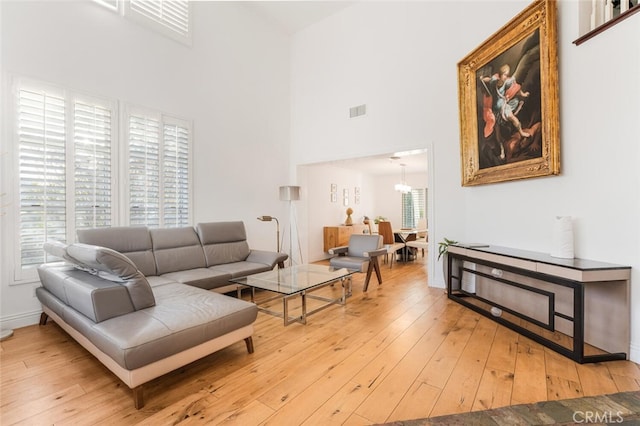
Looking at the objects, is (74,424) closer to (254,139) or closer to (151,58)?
(151,58)

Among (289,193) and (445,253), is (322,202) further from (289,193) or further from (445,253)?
(445,253)

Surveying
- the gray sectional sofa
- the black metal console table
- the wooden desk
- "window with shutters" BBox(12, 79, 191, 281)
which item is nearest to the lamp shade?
"window with shutters" BBox(12, 79, 191, 281)

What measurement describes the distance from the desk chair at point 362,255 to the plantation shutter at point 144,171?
267 centimetres

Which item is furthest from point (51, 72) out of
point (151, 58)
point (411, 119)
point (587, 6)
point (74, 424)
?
point (587, 6)

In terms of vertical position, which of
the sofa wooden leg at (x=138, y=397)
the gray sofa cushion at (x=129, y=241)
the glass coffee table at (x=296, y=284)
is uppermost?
the gray sofa cushion at (x=129, y=241)

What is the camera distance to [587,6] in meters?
2.52

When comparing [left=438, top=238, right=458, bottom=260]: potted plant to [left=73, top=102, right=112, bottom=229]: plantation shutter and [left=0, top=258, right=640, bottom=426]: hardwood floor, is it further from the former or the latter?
[left=73, top=102, right=112, bottom=229]: plantation shutter

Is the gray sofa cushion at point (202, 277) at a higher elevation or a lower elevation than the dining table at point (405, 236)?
lower

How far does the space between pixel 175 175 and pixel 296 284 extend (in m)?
2.60

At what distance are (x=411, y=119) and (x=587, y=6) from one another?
2.27 meters

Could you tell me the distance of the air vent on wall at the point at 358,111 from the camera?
→ 16.8 ft

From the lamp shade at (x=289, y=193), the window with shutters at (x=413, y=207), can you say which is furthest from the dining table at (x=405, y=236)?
the lamp shade at (x=289, y=193)

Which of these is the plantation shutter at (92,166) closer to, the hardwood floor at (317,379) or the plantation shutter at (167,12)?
the hardwood floor at (317,379)

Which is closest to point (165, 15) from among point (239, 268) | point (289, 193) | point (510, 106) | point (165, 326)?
point (289, 193)
